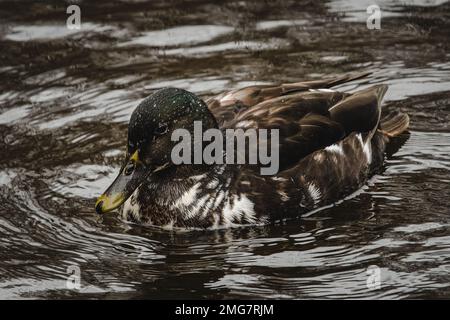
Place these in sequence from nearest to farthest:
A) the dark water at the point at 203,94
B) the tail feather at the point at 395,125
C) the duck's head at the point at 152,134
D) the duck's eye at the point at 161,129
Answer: the dark water at the point at 203,94 → the duck's head at the point at 152,134 → the duck's eye at the point at 161,129 → the tail feather at the point at 395,125

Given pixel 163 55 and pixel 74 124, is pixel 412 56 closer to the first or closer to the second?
pixel 163 55

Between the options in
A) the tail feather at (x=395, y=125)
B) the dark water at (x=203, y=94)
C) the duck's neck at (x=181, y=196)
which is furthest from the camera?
the tail feather at (x=395, y=125)

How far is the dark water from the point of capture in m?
7.88

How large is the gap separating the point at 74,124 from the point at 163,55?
6.53ft

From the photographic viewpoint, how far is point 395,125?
33.6 ft

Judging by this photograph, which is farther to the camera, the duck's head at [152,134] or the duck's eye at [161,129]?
the duck's eye at [161,129]

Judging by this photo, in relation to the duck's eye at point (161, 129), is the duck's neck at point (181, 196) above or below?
below

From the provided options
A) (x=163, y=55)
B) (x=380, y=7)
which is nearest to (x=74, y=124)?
(x=163, y=55)

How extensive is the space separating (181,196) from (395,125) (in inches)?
99.6

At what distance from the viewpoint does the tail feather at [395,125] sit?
1020 cm

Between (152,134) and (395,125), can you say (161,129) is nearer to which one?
(152,134)

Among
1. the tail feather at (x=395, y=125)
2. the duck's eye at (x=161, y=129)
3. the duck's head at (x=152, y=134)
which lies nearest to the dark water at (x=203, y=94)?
the tail feather at (x=395, y=125)

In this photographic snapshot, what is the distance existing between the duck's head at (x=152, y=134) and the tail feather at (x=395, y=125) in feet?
7.05

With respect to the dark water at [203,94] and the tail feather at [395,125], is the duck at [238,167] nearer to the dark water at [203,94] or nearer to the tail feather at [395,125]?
the dark water at [203,94]
